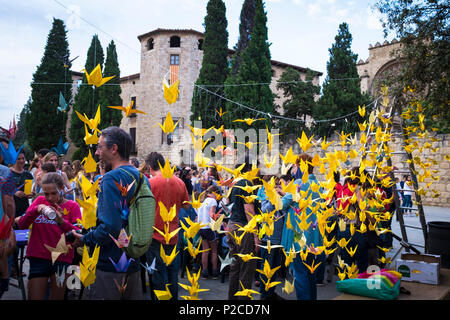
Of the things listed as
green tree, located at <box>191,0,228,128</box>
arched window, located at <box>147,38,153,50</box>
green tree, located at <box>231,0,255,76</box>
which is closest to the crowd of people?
green tree, located at <box>191,0,228,128</box>

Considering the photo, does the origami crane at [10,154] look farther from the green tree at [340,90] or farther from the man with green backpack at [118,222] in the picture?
the green tree at [340,90]

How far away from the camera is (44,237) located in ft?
9.57

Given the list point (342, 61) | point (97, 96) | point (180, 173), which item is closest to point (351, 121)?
point (342, 61)

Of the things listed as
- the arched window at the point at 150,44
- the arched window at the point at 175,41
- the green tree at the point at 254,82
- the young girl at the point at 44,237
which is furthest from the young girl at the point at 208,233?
the arched window at the point at 150,44

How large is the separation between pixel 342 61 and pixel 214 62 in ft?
28.3

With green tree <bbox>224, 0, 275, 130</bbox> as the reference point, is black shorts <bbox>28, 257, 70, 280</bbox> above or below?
below

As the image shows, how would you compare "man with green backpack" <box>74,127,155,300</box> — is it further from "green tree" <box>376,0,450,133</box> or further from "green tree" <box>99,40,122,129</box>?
"green tree" <box>99,40,122,129</box>

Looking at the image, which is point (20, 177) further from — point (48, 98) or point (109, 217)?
point (48, 98)

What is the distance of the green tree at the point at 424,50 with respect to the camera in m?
4.77

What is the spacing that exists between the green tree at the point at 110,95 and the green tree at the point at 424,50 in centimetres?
2337

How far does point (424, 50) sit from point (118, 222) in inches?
204

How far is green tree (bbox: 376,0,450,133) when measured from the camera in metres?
4.77

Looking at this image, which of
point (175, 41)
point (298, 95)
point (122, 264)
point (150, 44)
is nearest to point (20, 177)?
point (122, 264)
